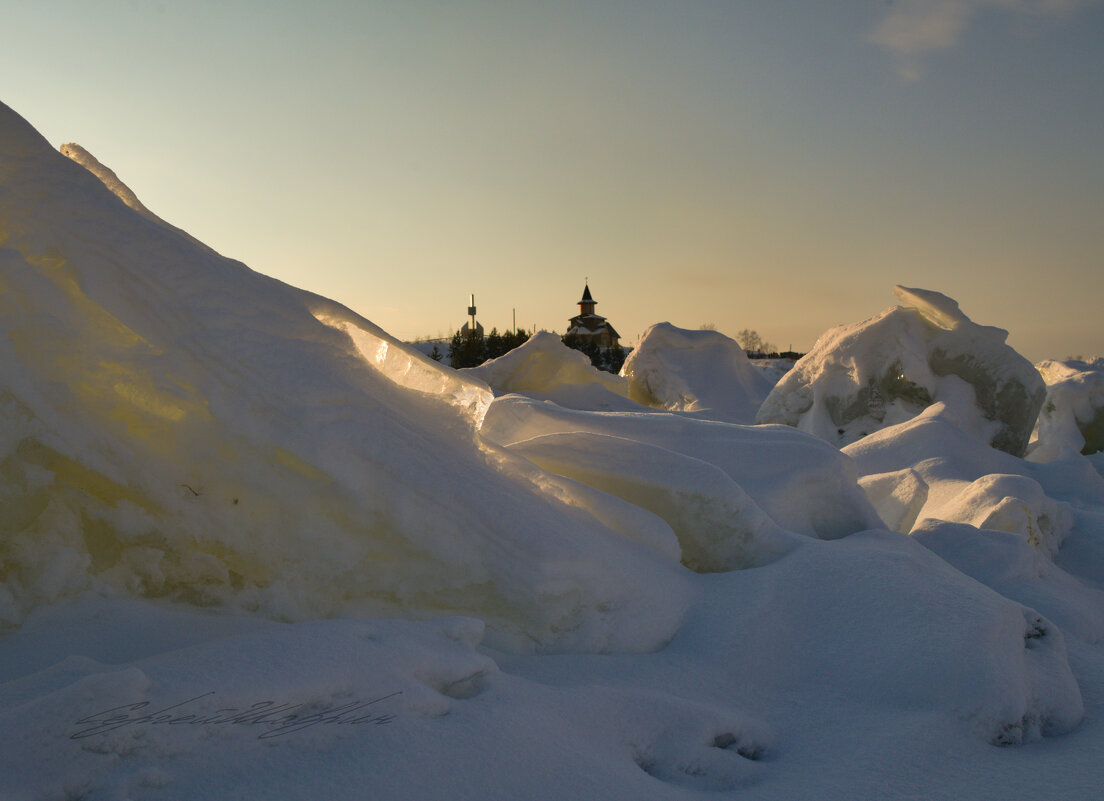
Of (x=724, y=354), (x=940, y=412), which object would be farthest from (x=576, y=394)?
(x=940, y=412)

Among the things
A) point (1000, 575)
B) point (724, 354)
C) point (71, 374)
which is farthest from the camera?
point (724, 354)

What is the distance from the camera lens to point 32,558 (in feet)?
7.45

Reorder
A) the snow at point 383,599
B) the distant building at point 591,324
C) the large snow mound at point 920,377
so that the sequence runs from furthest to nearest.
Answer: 1. the distant building at point 591,324
2. the large snow mound at point 920,377
3. the snow at point 383,599

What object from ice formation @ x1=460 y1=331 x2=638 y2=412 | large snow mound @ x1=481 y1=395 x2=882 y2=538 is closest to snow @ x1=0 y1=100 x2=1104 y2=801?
large snow mound @ x1=481 y1=395 x2=882 y2=538

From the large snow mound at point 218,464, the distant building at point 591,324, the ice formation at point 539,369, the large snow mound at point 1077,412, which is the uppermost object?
the distant building at point 591,324

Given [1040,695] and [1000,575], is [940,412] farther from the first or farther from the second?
[1040,695]

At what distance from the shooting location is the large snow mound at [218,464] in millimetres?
2357

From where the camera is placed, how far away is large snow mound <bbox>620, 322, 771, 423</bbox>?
1429 centimetres

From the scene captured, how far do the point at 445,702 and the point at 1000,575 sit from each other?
3.40 meters

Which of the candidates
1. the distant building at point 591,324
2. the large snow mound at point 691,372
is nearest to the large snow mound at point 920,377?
the large snow mound at point 691,372

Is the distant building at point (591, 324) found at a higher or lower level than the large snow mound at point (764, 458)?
higher

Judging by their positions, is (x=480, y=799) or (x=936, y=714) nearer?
(x=480, y=799)
